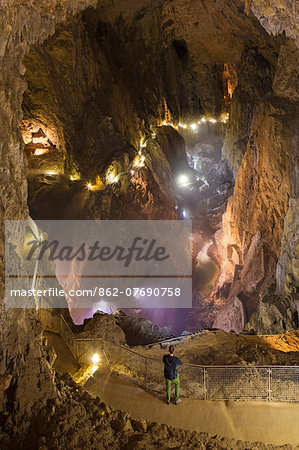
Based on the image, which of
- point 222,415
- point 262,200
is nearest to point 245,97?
point 262,200

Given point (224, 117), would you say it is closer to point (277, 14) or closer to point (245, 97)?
point (245, 97)

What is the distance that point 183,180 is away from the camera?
36812 mm

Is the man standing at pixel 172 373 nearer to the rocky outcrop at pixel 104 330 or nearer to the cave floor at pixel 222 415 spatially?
the cave floor at pixel 222 415

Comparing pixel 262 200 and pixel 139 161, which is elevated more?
pixel 139 161

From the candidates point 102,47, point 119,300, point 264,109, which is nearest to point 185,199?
point 119,300

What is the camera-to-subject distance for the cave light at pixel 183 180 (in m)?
36.5

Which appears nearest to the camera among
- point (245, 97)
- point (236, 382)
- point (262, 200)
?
point (236, 382)

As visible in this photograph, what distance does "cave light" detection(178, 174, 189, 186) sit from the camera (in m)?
36.5

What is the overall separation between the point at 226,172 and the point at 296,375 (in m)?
29.0

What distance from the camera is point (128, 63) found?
28391 millimetres

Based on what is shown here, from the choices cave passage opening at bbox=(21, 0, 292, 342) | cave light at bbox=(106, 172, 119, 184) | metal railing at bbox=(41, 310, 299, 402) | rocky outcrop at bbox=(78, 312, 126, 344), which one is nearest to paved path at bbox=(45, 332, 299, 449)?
metal railing at bbox=(41, 310, 299, 402)

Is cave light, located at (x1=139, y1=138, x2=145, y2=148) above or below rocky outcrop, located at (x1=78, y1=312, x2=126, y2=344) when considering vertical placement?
above

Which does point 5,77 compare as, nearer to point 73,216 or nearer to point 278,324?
point 278,324

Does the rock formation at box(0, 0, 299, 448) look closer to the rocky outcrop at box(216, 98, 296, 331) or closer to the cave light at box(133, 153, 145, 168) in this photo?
the rocky outcrop at box(216, 98, 296, 331)
